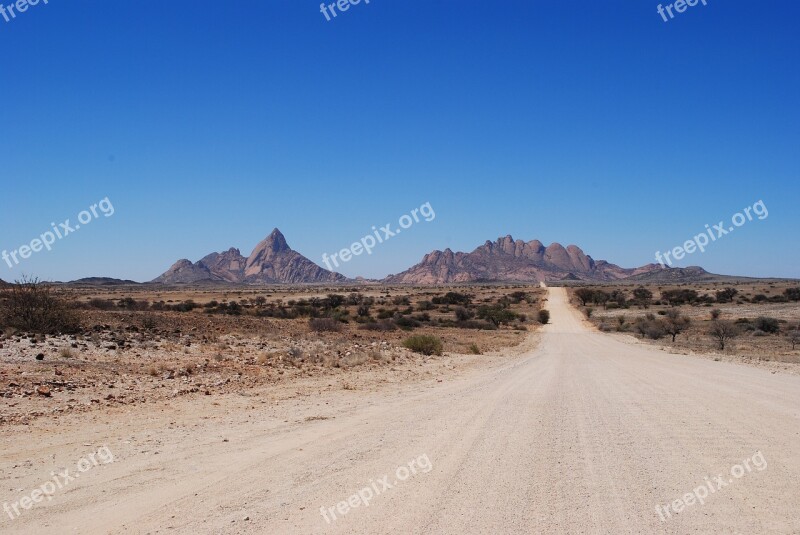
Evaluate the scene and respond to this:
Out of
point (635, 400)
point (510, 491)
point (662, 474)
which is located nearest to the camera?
point (510, 491)

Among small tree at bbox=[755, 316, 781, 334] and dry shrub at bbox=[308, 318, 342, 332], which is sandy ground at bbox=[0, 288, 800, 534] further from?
small tree at bbox=[755, 316, 781, 334]

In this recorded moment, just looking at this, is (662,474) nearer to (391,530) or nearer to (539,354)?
(391,530)

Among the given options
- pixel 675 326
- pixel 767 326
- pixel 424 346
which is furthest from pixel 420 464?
pixel 767 326

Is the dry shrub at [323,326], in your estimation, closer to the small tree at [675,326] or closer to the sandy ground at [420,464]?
the sandy ground at [420,464]

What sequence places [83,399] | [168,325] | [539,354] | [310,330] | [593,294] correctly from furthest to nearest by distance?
[593,294], [310,330], [539,354], [168,325], [83,399]

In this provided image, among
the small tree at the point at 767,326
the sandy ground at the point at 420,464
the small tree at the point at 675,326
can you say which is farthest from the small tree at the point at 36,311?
the small tree at the point at 767,326

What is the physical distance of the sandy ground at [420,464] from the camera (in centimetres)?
625

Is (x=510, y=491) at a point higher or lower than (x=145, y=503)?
lower

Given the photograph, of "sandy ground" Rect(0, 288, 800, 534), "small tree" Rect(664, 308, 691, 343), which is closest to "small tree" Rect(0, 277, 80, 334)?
"sandy ground" Rect(0, 288, 800, 534)

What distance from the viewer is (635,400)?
14.0 metres

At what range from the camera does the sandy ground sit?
20.5 ft

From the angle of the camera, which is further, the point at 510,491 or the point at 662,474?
the point at 662,474

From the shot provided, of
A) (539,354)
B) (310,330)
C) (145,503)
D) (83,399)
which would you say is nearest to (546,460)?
(145,503)

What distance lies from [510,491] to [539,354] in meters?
25.5
